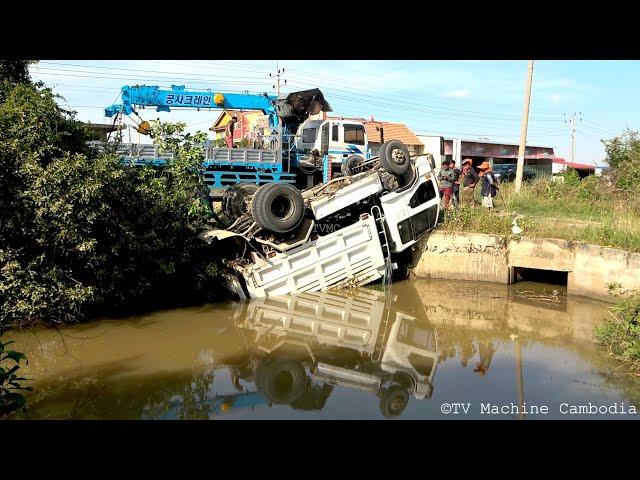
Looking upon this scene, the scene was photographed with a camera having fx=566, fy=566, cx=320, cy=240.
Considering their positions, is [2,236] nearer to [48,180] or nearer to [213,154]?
[48,180]

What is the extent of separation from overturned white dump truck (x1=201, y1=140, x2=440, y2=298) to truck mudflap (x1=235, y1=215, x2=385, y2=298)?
0.06 ft

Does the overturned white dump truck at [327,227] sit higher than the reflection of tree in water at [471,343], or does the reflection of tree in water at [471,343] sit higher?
the overturned white dump truck at [327,227]

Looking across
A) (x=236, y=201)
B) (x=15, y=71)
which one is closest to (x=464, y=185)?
(x=236, y=201)

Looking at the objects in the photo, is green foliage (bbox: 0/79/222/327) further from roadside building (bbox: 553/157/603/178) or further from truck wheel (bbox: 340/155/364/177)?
roadside building (bbox: 553/157/603/178)

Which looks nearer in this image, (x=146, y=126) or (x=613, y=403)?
(x=613, y=403)

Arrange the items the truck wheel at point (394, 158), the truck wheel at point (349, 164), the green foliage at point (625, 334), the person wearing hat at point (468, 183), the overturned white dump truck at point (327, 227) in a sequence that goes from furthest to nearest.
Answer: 1. the person wearing hat at point (468, 183)
2. the truck wheel at point (349, 164)
3. the truck wheel at point (394, 158)
4. the overturned white dump truck at point (327, 227)
5. the green foliage at point (625, 334)

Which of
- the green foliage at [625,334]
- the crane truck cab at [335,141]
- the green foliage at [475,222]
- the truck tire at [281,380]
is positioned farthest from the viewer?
the crane truck cab at [335,141]

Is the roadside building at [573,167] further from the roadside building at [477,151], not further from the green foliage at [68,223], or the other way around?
the green foliage at [68,223]

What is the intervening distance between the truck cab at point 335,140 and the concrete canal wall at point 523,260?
3.64 meters

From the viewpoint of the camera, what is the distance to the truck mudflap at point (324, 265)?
10.6 meters

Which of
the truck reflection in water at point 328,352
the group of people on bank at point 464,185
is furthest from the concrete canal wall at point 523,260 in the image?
the truck reflection in water at point 328,352
